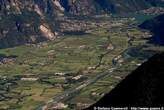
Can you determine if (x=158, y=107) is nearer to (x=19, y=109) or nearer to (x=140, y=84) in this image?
(x=140, y=84)

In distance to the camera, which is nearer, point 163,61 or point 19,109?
point 163,61

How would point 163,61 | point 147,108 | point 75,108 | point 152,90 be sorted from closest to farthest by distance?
point 147,108
point 152,90
point 163,61
point 75,108

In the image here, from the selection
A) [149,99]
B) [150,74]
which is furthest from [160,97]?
[150,74]

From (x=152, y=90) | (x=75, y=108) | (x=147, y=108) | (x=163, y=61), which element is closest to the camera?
(x=147, y=108)

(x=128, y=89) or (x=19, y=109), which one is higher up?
(x=128, y=89)

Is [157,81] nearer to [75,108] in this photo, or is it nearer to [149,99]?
[149,99]

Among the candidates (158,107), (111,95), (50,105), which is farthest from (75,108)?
(158,107)
